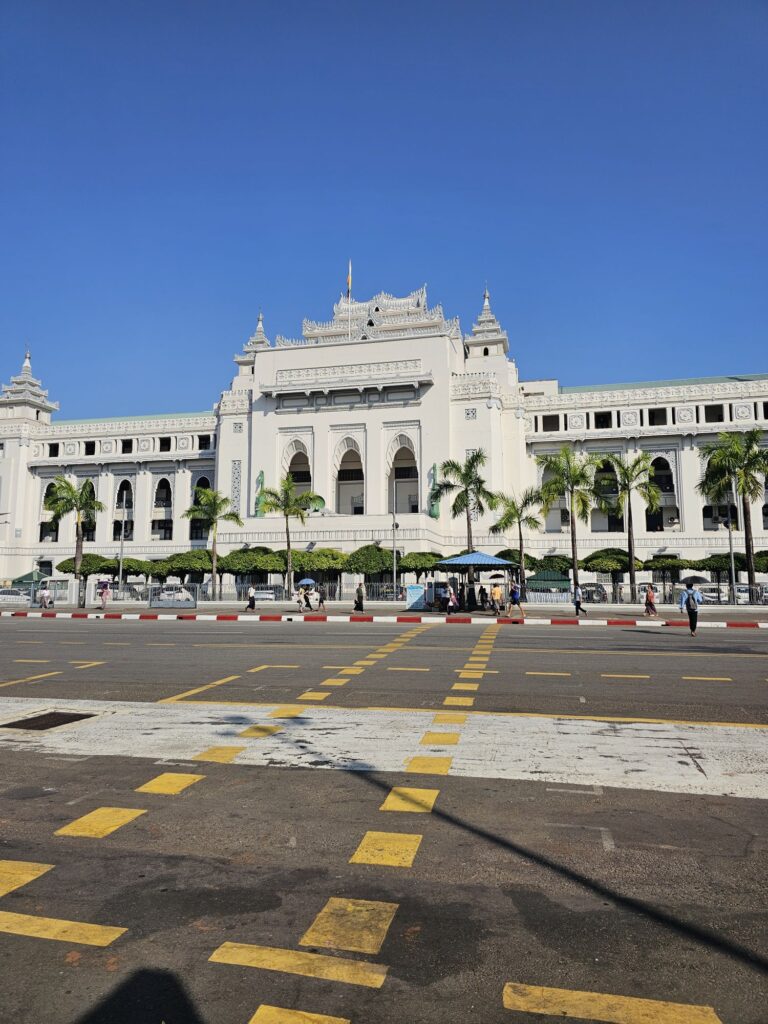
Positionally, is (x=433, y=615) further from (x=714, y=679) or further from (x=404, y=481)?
(x=404, y=481)

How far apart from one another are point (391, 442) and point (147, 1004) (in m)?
55.5

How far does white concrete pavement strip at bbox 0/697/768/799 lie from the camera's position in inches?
227

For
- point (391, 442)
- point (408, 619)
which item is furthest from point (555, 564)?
point (408, 619)

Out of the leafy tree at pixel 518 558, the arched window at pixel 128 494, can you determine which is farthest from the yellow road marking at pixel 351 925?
the arched window at pixel 128 494

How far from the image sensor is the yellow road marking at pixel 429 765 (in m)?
5.84

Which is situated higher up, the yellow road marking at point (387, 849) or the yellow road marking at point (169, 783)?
the yellow road marking at point (169, 783)

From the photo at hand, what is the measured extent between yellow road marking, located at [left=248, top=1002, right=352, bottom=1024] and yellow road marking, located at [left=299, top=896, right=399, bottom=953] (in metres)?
0.46

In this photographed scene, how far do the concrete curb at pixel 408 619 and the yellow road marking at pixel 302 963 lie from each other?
22.1 m

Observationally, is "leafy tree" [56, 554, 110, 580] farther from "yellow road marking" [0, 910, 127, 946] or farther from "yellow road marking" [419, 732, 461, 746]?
"yellow road marking" [0, 910, 127, 946]

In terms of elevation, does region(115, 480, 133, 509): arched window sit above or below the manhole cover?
above

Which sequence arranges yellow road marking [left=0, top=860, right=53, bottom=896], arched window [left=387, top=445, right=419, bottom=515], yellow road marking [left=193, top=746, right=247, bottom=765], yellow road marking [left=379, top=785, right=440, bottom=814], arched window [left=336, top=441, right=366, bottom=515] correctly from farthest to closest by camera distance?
arched window [left=336, top=441, right=366, bottom=515], arched window [left=387, top=445, right=419, bottom=515], yellow road marking [left=193, top=746, right=247, bottom=765], yellow road marking [left=379, top=785, right=440, bottom=814], yellow road marking [left=0, top=860, right=53, bottom=896]

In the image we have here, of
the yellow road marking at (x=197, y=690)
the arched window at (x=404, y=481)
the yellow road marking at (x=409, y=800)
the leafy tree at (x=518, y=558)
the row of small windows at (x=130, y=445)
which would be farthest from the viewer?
the row of small windows at (x=130, y=445)

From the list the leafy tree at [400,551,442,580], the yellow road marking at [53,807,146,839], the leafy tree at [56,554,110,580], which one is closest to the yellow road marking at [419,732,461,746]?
the yellow road marking at [53,807,146,839]

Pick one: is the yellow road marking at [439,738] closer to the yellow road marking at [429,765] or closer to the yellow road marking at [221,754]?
the yellow road marking at [429,765]
